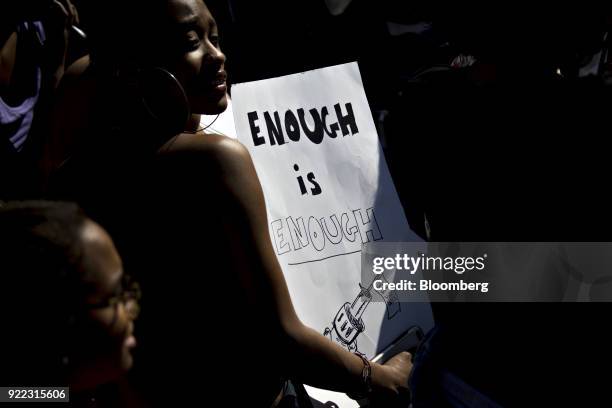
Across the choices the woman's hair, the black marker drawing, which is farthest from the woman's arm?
the woman's hair

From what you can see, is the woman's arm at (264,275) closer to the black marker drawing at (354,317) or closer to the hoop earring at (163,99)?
the hoop earring at (163,99)

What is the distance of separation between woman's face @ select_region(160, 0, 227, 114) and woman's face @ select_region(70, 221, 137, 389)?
0.50 metres

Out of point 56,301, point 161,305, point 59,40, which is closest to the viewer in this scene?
point 56,301

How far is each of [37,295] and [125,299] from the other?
16 centimetres

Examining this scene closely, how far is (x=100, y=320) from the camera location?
100 cm

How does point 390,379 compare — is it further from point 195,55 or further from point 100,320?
point 195,55

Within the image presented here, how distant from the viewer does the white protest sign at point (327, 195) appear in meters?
1.61

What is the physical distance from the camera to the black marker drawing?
62.3 inches

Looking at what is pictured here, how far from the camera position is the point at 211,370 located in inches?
50.4

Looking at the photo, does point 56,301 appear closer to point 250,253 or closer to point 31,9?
point 250,253

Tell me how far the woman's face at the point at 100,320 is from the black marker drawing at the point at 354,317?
65cm

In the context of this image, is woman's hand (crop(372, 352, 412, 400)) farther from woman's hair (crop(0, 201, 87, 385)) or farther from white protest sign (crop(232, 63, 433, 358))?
woman's hair (crop(0, 201, 87, 385))

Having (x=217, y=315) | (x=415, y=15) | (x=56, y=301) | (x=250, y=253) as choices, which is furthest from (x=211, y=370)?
(x=415, y=15)

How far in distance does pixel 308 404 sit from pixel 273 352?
0.29 metres
